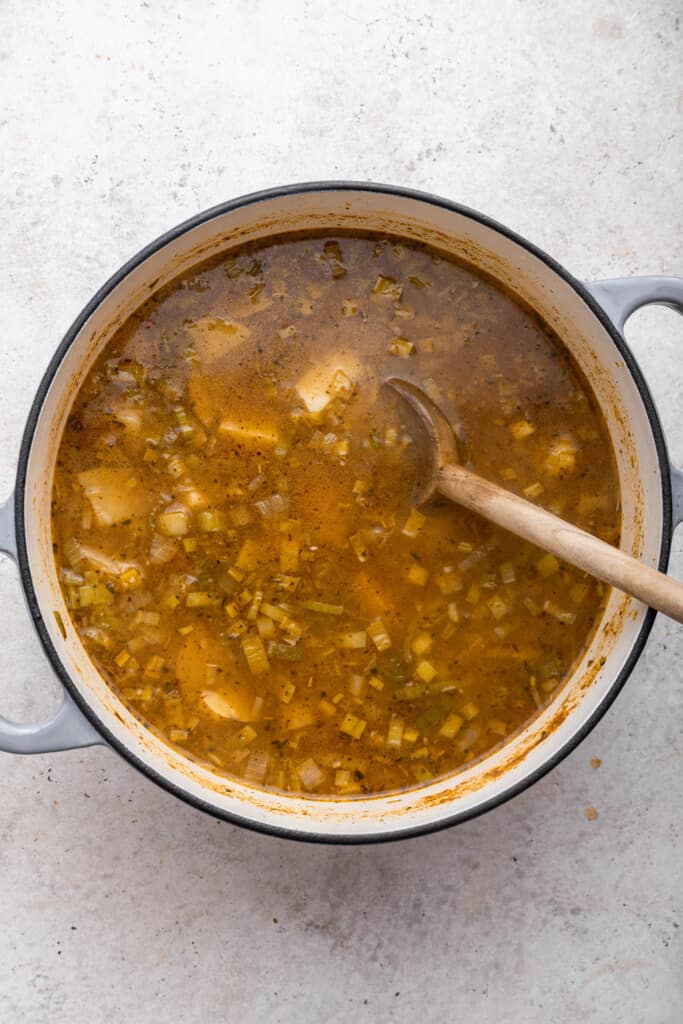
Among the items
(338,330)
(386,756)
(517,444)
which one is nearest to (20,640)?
(386,756)

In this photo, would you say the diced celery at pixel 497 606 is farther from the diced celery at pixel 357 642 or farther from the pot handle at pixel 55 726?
the pot handle at pixel 55 726

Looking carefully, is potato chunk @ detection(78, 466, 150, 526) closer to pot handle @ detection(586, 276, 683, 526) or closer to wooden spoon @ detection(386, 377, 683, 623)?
wooden spoon @ detection(386, 377, 683, 623)

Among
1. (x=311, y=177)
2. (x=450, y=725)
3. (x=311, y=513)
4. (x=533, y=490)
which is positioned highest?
(x=311, y=177)

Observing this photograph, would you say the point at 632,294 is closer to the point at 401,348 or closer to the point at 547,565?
the point at 401,348

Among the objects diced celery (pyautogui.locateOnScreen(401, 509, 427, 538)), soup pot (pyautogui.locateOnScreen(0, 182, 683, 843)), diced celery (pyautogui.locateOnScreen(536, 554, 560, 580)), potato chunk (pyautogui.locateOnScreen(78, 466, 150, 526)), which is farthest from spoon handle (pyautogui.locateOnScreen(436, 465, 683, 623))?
potato chunk (pyautogui.locateOnScreen(78, 466, 150, 526))

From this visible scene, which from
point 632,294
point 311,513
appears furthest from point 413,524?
point 632,294

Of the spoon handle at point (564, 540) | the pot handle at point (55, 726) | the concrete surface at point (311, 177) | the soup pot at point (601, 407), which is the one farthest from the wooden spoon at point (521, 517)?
the pot handle at point (55, 726)

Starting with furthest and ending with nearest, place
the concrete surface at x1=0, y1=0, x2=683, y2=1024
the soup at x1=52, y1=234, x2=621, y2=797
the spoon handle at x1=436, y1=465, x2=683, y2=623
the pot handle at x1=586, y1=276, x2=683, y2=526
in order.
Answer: the concrete surface at x1=0, y1=0, x2=683, y2=1024 < the soup at x1=52, y1=234, x2=621, y2=797 < the pot handle at x1=586, y1=276, x2=683, y2=526 < the spoon handle at x1=436, y1=465, x2=683, y2=623
